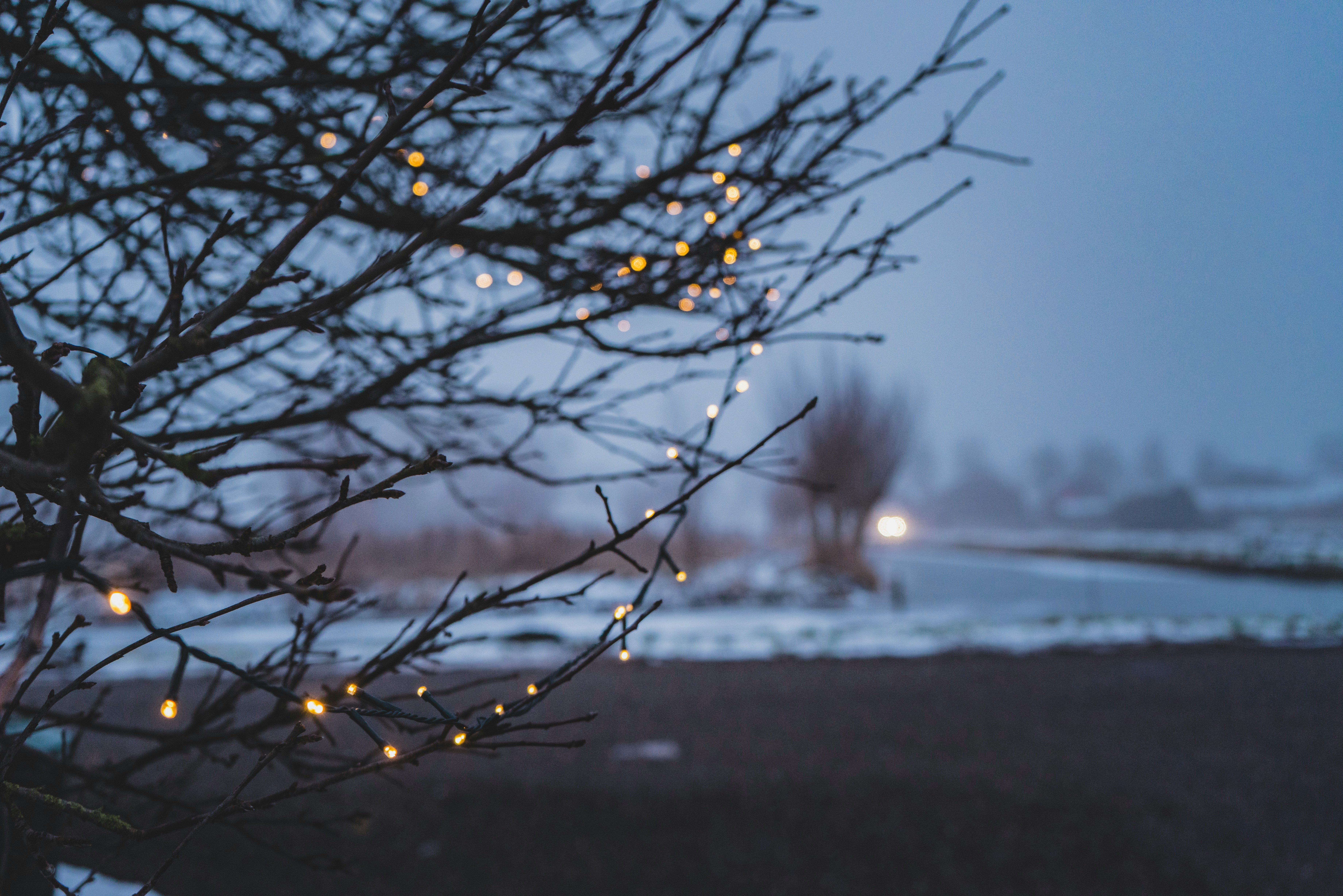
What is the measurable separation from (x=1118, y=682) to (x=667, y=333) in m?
9.07

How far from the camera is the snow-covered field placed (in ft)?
35.9

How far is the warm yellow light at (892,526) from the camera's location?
1202 centimetres

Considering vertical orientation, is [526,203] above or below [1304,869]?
above

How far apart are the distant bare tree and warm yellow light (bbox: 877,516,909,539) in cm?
550

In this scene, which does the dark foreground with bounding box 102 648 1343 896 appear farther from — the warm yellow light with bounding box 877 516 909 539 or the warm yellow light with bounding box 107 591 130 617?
the warm yellow light with bounding box 877 516 909 539

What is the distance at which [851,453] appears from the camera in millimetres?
19156

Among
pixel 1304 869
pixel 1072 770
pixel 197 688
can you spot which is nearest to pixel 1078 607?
pixel 1072 770

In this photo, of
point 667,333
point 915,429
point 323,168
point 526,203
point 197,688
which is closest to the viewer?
point 667,333

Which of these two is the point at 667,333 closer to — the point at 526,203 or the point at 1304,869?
the point at 526,203

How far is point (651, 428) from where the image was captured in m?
2.37

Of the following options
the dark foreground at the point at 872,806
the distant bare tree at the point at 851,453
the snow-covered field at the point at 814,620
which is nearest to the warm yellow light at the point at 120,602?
the dark foreground at the point at 872,806

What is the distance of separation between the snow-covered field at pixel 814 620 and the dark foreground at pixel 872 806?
2.10 meters

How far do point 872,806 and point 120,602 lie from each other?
17.3ft

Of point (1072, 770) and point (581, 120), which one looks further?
point (1072, 770)
